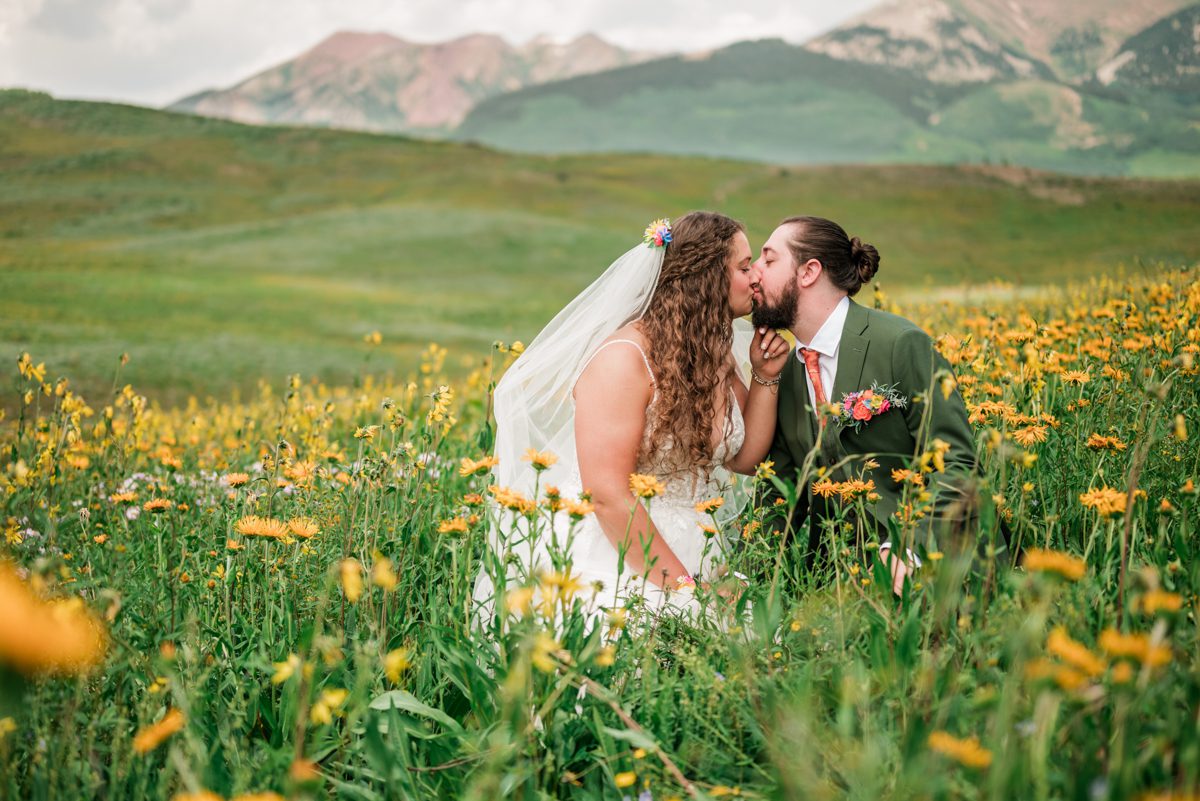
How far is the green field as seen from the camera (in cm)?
1623


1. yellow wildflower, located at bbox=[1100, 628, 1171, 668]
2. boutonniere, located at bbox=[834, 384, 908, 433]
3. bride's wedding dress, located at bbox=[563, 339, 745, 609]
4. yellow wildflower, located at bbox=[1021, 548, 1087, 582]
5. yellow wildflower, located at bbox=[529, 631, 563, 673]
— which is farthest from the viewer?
bride's wedding dress, located at bbox=[563, 339, 745, 609]

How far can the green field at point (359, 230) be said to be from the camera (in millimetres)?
16234

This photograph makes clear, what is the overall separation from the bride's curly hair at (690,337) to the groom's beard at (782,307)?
0.24 m

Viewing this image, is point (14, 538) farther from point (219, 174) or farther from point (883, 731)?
point (219, 174)

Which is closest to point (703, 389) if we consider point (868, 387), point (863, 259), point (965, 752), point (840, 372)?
point (840, 372)

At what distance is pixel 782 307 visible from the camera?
4.20 meters

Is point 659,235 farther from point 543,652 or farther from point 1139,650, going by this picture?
point 1139,650

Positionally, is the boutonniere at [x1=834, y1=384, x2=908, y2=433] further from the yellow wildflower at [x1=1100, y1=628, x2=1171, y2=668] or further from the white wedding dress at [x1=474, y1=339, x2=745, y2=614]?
the yellow wildflower at [x1=1100, y1=628, x2=1171, y2=668]

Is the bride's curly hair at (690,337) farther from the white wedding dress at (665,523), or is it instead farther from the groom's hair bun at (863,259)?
the groom's hair bun at (863,259)

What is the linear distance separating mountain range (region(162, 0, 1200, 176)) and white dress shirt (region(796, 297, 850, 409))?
56.3 m

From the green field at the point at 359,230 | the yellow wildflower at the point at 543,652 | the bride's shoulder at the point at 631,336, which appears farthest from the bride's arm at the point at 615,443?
the green field at the point at 359,230

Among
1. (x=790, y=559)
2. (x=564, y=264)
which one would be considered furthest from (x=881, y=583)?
(x=564, y=264)

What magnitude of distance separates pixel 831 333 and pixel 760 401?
0.47 m

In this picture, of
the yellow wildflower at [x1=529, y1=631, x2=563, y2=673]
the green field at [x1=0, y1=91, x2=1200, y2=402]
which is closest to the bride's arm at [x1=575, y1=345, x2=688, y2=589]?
the yellow wildflower at [x1=529, y1=631, x2=563, y2=673]
